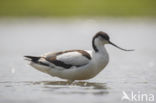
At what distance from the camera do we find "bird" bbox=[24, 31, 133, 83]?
32.5 ft

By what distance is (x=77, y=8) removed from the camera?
99.8ft

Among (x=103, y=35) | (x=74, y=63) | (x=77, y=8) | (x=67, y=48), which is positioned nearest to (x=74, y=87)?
(x=74, y=63)

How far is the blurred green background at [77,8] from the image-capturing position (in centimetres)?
3027

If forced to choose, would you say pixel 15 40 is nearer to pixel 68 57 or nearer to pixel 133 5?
pixel 68 57

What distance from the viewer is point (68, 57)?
33.1ft

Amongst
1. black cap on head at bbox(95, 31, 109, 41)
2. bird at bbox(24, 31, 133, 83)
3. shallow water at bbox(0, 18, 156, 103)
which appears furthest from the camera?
black cap on head at bbox(95, 31, 109, 41)

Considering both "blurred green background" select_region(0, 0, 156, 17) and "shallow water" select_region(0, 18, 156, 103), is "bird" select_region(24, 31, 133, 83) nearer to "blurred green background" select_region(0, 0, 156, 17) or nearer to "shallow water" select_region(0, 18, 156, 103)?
"shallow water" select_region(0, 18, 156, 103)

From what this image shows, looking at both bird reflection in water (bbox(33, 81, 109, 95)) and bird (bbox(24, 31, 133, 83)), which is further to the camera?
bird (bbox(24, 31, 133, 83))

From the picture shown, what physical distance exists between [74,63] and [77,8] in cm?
2061

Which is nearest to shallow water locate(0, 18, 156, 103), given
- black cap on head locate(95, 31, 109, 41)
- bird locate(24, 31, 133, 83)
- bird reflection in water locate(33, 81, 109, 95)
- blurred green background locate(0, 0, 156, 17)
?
bird reflection in water locate(33, 81, 109, 95)

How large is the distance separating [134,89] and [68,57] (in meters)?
1.59

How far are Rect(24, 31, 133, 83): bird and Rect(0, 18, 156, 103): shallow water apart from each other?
0.65ft

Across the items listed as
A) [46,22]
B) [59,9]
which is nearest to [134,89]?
[46,22]

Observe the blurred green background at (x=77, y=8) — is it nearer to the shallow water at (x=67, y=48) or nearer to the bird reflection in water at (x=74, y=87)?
the shallow water at (x=67, y=48)
